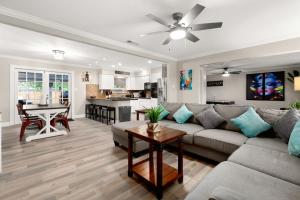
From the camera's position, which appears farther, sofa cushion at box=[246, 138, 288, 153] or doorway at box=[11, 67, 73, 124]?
doorway at box=[11, 67, 73, 124]

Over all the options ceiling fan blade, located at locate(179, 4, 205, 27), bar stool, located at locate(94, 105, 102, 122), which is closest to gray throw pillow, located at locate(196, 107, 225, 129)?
ceiling fan blade, located at locate(179, 4, 205, 27)

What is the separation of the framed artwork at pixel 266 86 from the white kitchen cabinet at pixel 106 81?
6671 mm

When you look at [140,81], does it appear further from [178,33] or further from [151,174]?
[151,174]

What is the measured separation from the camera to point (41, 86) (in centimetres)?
597

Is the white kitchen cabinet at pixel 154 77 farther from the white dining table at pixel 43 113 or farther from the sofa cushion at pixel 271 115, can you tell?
the sofa cushion at pixel 271 115

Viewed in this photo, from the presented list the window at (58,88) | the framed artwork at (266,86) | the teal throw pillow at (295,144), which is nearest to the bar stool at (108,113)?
the window at (58,88)

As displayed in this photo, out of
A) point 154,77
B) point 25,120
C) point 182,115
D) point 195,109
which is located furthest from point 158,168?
point 154,77

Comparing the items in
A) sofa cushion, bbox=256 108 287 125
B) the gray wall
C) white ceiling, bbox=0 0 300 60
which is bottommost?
sofa cushion, bbox=256 108 287 125

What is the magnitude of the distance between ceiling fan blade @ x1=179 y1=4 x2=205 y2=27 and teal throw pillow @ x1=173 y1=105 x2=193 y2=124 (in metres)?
1.74

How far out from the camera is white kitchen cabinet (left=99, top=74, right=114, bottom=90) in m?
7.35

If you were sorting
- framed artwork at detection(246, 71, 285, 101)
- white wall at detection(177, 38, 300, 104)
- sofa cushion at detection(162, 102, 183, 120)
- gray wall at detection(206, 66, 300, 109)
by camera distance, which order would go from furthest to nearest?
1. framed artwork at detection(246, 71, 285, 101)
2. gray wall at detection(206, 66, 300, 109)
3. sofa cushion at detection(162, 102, 183, 120)
4. white wall at detection(177, 38, 300, 104)

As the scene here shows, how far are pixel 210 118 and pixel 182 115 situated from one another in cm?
62

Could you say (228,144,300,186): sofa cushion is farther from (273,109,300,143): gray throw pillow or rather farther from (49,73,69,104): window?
(49,73,69,104): window

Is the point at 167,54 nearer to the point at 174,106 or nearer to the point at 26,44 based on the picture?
the point at 174,106
